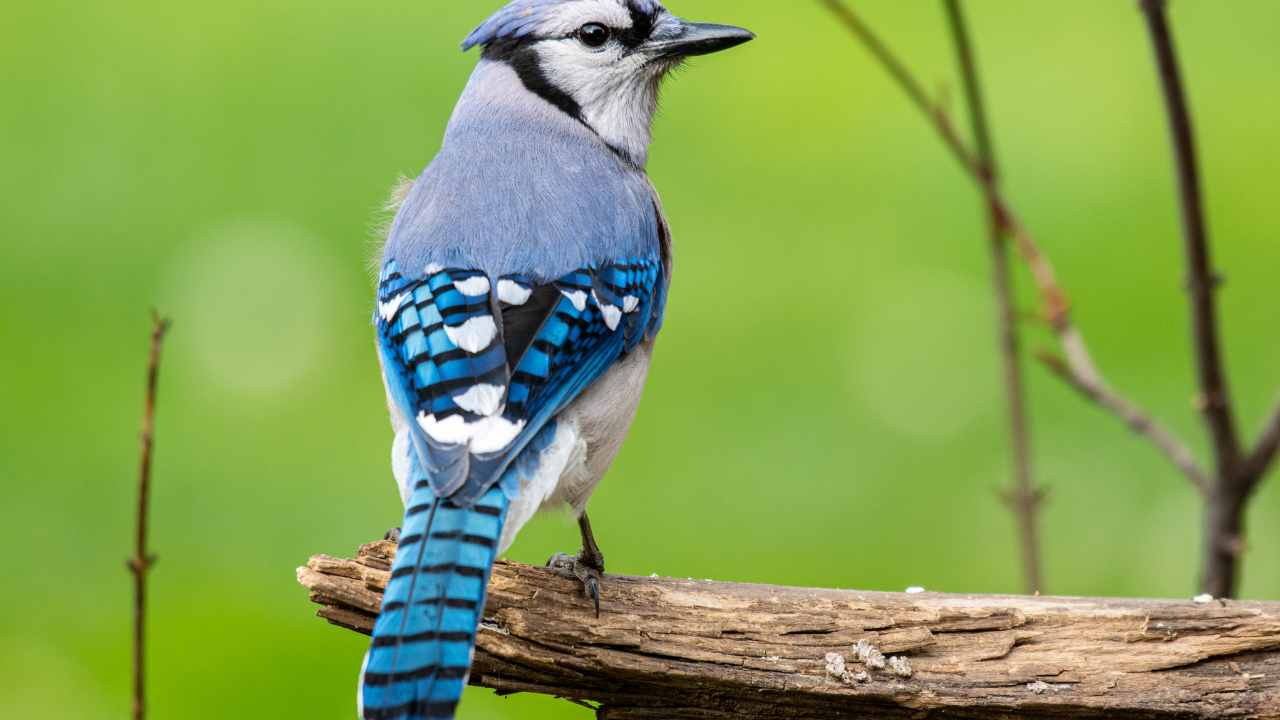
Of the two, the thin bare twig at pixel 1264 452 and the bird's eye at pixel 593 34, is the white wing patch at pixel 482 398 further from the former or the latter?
the thin bare twig at pixel 1264 452

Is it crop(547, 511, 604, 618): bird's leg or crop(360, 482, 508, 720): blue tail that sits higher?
crop(547, 511, 604, 618): bird's leg

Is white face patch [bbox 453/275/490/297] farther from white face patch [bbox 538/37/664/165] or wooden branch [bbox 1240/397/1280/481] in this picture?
wooden branch [bbox 1240/397/1280/481]

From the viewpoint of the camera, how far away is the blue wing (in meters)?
2.53

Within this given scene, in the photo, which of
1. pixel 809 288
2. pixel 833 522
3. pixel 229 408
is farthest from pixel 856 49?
pixel 229 408

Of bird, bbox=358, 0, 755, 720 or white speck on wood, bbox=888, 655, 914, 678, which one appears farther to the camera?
white speck on wood, bbox=888, 655, 914, 678

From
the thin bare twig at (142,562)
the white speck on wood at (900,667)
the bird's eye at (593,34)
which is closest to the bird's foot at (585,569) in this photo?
the white speck on wood at (900,667)

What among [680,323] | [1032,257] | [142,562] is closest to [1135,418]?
[1032,257]

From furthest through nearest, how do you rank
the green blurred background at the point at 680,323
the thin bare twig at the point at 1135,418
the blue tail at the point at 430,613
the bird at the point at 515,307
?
1. the green blurred background at the point at 680,323
2. the thin bare twig at the point at 1135,418
3. the bird at the point at 515,307
4. the blue tail at the point at 430,613

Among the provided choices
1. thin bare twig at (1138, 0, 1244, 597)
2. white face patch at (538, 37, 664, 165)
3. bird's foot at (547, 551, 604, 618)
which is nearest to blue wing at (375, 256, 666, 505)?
bird's foot at (547, 551, 604, 618)

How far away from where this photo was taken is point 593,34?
3.45 meters

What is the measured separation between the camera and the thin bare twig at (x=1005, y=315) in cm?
324

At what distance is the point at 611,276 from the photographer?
2.94 m

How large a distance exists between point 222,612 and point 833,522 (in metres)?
1.95

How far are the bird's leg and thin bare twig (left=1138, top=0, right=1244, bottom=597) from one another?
46.1 inches
